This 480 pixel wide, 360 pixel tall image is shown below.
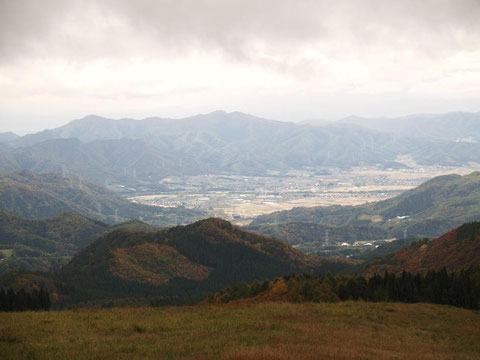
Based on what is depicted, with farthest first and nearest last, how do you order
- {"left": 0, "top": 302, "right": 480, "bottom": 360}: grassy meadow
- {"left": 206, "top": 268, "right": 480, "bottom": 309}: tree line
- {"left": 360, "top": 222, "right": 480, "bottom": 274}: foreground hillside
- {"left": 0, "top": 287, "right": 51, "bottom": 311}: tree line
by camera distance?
{"left": 360, "top": 222, "right": 480, "bottom": 274}: foreground hillside, {"left": 0, "top": 287, "right": 51, "bottom": 311}: tree line, {"left": 206, "top": 268, "right": 480, "bottom": 309}: tree line, {"left": 0, "top": 302, "right": 480, "bottom": 360}: grassy meadow

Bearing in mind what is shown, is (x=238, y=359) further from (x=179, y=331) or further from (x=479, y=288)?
(x=479, y=288)

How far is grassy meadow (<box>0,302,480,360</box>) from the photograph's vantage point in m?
28.9

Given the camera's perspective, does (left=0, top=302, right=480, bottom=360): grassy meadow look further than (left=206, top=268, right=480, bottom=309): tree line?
No

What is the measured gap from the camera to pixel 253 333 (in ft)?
113

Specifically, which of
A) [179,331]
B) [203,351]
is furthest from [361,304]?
[203,351]

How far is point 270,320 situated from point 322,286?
895 inches

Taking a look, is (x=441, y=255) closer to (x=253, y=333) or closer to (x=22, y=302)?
(x=22, y=302)

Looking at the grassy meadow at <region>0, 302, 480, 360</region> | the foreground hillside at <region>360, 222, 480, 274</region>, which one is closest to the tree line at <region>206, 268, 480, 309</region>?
the grassy meadow at <region>0, 302, 480, 360</region>

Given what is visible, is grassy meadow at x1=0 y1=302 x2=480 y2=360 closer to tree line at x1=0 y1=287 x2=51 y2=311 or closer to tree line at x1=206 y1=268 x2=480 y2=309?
tree line at x1=206 y1=268 x2=480 y2=309

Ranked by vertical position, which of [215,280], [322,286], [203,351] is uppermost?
[203,351]

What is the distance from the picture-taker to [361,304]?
2019 inches

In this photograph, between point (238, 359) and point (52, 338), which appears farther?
point (52, 338)

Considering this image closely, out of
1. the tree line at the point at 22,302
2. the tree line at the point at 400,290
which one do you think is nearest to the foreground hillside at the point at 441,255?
the tree line at the point at 400,290

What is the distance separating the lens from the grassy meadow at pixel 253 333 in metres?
28.9
